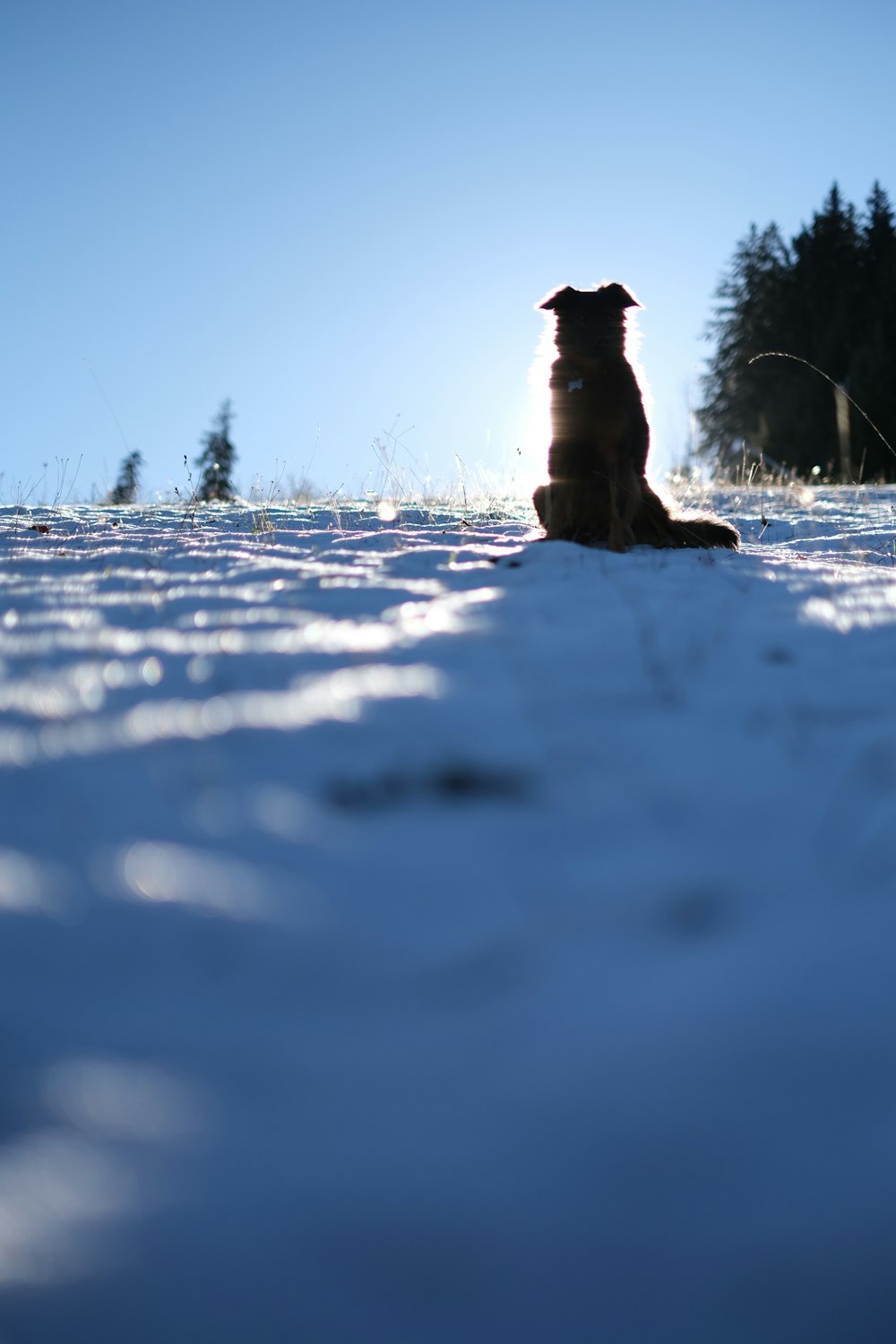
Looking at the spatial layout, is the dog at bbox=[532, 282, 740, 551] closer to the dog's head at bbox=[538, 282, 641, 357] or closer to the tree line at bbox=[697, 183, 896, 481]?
the dog's head at bbox=[538, 282, 641, 357]

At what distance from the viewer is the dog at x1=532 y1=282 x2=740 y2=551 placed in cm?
480

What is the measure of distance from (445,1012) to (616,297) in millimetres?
4647

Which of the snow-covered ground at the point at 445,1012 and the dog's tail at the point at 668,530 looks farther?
the dog's tail at the point at 668,530

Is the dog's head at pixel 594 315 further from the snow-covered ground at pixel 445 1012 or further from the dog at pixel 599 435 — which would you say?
the snow-covered ground at pixel 445 1012

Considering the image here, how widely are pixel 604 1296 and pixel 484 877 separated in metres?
0.50

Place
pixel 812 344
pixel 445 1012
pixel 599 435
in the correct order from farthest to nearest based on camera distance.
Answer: pixel 812 344 < pixel 599 435 < pixel 445 1012

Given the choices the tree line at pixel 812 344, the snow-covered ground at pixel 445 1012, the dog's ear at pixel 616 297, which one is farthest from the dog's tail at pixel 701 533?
the tree line at pixel 812 344

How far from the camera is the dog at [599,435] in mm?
4801

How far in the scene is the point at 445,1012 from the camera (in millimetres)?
1066

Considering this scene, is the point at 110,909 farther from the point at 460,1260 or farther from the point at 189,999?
the point at 460,1260

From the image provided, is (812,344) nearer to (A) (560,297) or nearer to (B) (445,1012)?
(A) (560,297)

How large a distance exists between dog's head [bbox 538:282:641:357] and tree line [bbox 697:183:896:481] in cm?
2127

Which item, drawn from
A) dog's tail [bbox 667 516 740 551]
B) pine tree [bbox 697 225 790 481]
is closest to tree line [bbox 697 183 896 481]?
pine tree [bbox 697 225 790 481]

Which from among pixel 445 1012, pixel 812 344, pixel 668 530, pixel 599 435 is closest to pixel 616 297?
pixel 599 435
